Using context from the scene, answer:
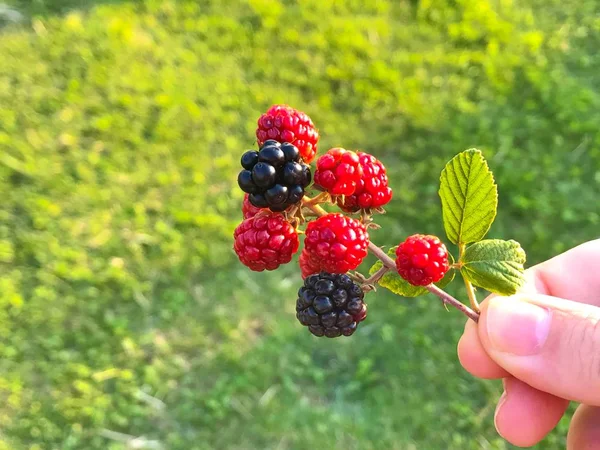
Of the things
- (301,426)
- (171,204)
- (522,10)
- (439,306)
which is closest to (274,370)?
(301,426)

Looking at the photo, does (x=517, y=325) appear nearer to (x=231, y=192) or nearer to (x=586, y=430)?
(x=586, y=430)

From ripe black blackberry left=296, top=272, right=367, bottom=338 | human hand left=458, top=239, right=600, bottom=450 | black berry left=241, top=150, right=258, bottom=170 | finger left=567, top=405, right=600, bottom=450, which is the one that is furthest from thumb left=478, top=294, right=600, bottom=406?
black berry left=241, top=150, right=258, bottom=170

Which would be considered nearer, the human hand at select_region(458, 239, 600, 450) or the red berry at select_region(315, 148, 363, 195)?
the red berry at select_region(315, 148, 363, 195)

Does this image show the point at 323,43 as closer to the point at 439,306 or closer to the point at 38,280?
the point at 439,306

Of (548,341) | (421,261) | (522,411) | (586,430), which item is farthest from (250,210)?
(586,430)

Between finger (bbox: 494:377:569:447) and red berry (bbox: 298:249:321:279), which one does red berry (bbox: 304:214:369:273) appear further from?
finger (bbox: 494:377:569:447)
